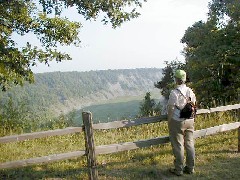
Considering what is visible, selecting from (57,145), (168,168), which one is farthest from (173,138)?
(57,145)

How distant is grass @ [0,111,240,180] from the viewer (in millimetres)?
7672

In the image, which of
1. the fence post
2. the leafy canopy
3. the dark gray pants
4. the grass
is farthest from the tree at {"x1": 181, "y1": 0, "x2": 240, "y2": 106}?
the fence post

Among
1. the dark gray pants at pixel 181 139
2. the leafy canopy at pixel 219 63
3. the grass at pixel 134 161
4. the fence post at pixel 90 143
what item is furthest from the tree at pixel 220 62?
the fence post at pixel 90 143

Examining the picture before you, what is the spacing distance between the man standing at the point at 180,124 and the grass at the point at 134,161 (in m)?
0.47

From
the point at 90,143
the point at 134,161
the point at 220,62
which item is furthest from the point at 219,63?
the point at 90,143

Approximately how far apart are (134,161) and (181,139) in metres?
1.81

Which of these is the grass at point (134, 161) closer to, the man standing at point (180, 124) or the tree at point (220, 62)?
the man standing at point (180, 124)

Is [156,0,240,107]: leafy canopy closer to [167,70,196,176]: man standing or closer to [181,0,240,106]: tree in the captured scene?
[181,0,240,106]: tree

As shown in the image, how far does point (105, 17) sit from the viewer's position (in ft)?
37.1

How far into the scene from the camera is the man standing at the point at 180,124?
718 cm

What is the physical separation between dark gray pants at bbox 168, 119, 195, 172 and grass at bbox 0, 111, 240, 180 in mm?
388

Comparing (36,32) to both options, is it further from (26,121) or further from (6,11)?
(26,121)

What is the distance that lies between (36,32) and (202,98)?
10811 mm

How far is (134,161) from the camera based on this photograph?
8.61 meters
